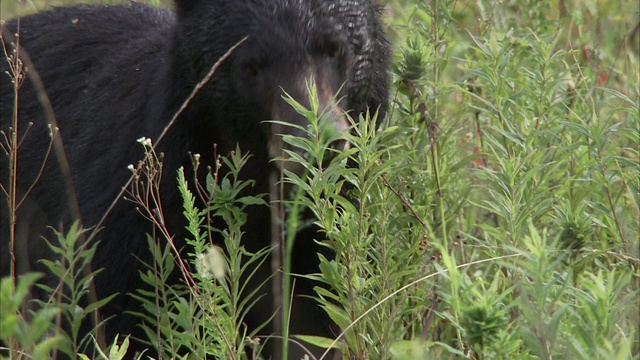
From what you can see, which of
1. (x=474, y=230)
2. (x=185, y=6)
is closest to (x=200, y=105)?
(x=185, y=6)

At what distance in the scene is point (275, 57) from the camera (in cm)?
323

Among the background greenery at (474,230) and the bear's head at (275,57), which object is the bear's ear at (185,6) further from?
the background greenery at (474,230)

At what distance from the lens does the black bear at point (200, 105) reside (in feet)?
10.7

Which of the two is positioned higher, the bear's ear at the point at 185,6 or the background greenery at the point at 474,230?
the bear's ear at the point at 185,6

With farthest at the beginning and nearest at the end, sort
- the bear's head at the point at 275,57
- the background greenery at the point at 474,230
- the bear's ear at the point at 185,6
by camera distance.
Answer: the bear's ear at the point at 185,6
the bear's head at the point at 275,57
the background greenery at the point at 474,230

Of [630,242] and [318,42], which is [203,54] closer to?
[318,42]

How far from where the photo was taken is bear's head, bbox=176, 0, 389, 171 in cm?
323

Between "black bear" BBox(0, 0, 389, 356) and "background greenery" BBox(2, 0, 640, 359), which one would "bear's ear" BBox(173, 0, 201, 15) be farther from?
"background greenery" BBox(2, 0, 640, 359)

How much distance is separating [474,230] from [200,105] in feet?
4.45

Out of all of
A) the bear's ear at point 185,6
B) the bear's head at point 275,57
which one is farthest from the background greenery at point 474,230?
the bear's ear at point 185,6

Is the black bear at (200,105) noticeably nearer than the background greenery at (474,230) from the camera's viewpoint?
No

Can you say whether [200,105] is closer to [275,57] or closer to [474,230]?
[275,57]

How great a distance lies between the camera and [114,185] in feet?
12.0

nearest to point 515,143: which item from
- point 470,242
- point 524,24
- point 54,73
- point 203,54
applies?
point 470,242
